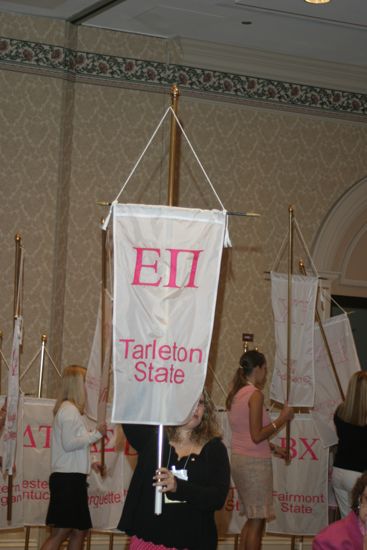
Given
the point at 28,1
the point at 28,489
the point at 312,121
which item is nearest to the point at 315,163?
the point at 312,121

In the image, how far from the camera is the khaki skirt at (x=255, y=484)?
6457 mm

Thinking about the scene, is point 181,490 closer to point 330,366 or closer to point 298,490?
point 298,490

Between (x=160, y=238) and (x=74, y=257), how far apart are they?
3.53 metres

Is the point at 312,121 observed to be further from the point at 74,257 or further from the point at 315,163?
the point at 74,257

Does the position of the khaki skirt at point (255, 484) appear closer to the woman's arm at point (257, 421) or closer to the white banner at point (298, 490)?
the woman's arm at point (257, 421)

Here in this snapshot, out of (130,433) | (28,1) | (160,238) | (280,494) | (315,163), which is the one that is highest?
(28,1)

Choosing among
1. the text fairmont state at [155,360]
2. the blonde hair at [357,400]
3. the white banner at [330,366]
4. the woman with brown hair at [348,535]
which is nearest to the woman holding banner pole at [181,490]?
the text fairmont state at [155,360]

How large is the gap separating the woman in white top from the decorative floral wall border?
257cm

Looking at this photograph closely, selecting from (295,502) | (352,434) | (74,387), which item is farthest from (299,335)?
(74,387)

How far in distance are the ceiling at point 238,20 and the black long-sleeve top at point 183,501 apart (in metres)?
3.99

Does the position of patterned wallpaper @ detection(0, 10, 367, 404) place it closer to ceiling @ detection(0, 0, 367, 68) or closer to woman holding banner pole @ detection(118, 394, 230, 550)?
ceiling @ detection(0, 0, 367, 68)

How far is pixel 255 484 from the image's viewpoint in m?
6.46

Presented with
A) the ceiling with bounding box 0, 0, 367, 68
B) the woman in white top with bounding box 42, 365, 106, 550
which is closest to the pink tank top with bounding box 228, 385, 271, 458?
the woman in white top with bounding box 42, 365, 106, 550

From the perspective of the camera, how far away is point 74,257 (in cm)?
777
